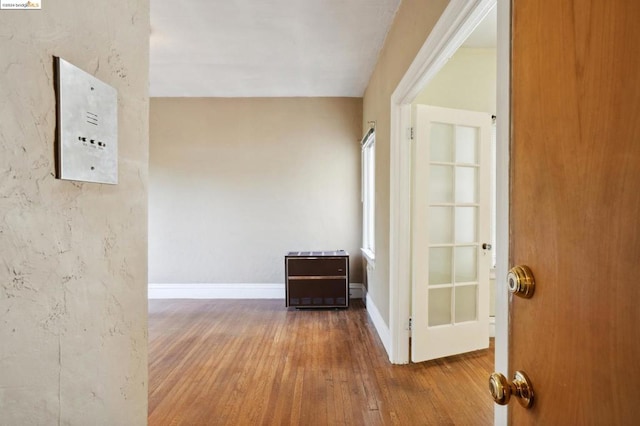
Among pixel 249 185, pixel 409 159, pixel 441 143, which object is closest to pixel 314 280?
pixel 249 185

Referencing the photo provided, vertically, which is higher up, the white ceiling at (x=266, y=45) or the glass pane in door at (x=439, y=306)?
the white ceiling at (x=266, y=45)

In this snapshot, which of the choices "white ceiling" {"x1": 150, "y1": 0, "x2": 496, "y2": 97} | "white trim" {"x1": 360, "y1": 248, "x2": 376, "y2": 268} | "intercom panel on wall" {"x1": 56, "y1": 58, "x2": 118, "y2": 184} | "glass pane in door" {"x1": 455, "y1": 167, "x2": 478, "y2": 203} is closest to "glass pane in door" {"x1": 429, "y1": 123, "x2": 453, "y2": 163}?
"glass pane in door" {"x1": 455, "y1": 167, "x2": 478, "y2": 203}

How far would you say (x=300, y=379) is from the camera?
8.25 ft

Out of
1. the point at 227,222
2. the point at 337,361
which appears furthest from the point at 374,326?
the point at 227,222

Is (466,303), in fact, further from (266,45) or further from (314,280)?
(266,45)

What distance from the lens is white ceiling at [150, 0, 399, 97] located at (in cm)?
271

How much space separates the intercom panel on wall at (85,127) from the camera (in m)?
0.59

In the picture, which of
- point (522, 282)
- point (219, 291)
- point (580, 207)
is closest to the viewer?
point (580, 207)

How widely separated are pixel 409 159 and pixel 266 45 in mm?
1735

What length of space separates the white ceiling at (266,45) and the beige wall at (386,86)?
0.18 m

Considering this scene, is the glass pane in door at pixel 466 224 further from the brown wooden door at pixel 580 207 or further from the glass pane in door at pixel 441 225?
the brown wooden door at pixel 580 207

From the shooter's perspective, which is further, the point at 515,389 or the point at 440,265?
the point at 440,265

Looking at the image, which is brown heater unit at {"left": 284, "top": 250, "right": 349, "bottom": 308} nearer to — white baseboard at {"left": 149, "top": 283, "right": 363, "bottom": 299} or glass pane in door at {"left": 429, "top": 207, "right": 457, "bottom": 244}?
white baseboard at {"left": 149, "top": 283, "right": 363, "bottom": 299}

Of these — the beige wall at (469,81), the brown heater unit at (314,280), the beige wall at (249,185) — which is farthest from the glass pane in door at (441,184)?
the beige wall at (249,185)
